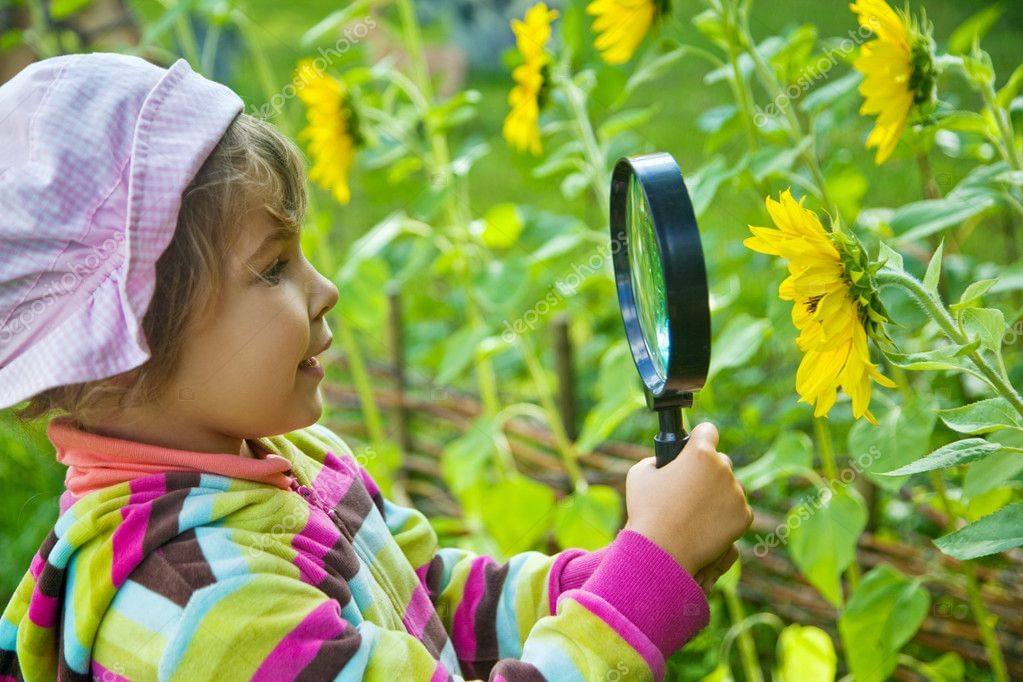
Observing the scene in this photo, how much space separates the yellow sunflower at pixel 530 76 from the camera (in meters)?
1.54

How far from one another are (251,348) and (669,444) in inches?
13.2

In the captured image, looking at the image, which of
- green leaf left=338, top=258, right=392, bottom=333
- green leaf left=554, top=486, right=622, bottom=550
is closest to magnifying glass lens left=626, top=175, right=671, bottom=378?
green leaf left=554, top=486, right=622, bottom=550

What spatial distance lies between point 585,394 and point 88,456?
5.75ft

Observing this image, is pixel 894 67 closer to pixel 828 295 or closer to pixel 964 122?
pixel 964 122

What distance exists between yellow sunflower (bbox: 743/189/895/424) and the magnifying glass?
0.26 feet

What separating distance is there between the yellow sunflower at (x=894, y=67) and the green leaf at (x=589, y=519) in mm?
762

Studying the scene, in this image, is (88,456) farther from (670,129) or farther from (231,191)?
(670,129)

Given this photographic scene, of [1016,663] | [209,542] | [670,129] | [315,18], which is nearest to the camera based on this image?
[209,542]

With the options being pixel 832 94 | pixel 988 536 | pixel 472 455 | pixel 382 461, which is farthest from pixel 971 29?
pixel 382 461

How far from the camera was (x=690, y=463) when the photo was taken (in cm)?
92

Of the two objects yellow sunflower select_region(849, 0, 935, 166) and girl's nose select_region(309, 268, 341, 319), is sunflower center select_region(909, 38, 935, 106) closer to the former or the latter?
yellow sunflower select_region(849, 0, 935, 166)

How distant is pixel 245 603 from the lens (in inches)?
33.0

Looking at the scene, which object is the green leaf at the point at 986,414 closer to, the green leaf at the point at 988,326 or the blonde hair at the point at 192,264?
the green leaf at the point at 988,326

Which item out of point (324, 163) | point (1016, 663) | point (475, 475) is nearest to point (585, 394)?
point (475, 475)
